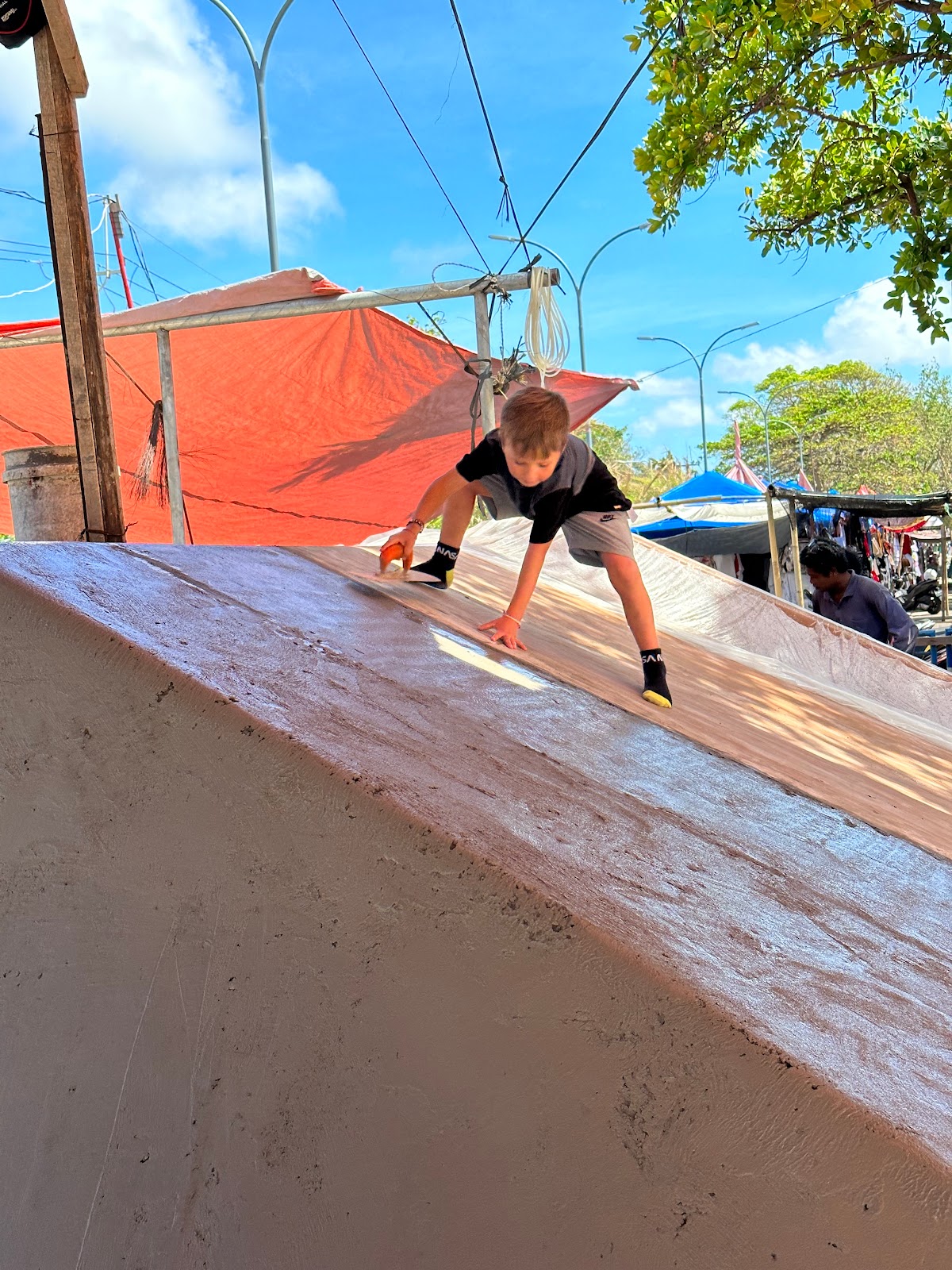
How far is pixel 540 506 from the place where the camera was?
132 inches

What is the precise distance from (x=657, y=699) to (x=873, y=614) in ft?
13.8

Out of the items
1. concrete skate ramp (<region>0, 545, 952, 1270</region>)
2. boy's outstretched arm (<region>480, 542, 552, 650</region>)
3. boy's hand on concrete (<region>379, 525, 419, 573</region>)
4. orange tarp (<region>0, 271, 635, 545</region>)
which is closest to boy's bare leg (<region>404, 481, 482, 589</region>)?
boy's hand on concrete (<region>379, 525, 419, 573</region>)

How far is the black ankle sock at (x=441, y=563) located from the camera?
371cm

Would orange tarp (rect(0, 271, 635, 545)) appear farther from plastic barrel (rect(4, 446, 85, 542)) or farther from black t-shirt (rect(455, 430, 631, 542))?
black t-shirt (rect(455, 430, 631, 542))

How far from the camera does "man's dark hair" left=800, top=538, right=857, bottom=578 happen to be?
6398 millimetres

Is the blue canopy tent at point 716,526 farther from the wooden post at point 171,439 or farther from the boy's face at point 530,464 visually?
the boy's face at point 530,464

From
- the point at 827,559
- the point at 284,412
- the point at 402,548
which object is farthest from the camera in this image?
the point at 284,412

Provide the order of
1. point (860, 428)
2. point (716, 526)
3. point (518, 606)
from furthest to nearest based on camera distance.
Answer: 1. point (860, 428)
2. point (716, 526)
3. point (518, 606)

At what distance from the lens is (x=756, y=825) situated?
1.93m

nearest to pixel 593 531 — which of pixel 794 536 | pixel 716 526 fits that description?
pixel 794 536

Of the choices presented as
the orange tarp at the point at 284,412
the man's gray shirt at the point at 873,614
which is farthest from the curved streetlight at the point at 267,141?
the man's gray shirt at the point at 873,614

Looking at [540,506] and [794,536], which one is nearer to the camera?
[540,506]

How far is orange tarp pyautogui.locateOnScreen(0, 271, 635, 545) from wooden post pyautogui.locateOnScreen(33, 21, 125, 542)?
256cm

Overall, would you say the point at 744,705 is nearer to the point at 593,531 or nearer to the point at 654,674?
the point at 654,674
